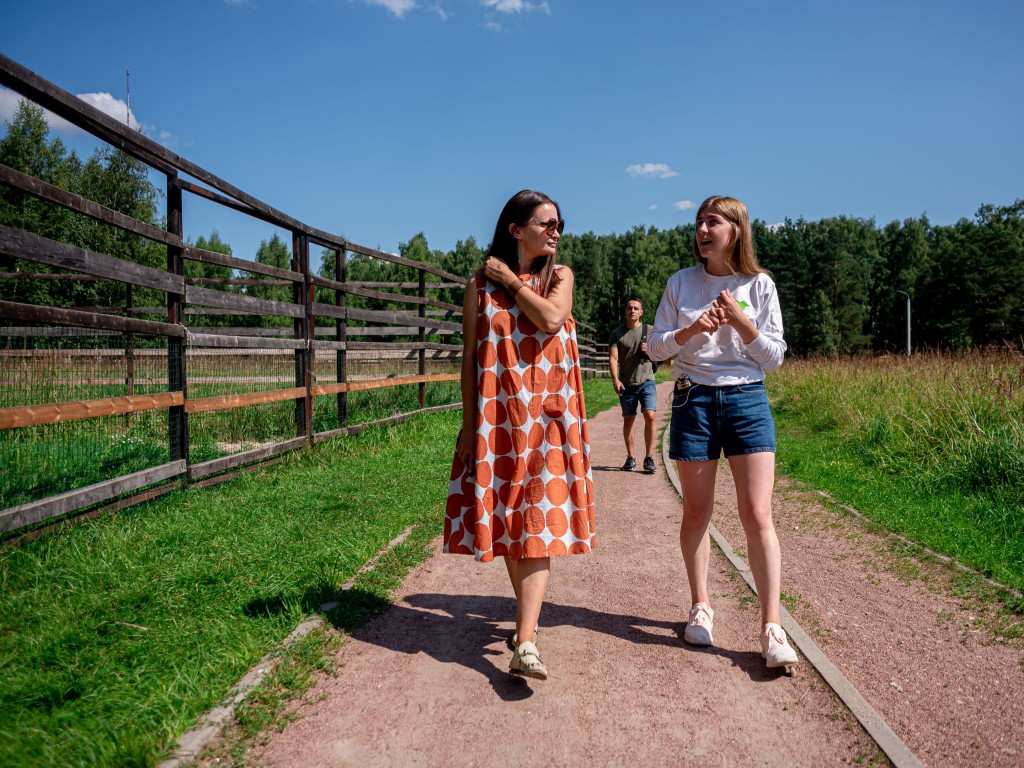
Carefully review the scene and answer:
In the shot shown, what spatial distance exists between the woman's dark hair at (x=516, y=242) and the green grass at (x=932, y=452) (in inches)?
131

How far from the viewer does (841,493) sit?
7.11 m

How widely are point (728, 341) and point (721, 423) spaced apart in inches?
15.0

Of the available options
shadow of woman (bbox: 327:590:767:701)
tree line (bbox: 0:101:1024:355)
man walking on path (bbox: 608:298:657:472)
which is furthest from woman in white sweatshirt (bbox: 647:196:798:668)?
tree line (bbox: 0:101:1024:355)

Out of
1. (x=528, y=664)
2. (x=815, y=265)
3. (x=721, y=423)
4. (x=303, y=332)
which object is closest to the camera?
(x=528, y=664)

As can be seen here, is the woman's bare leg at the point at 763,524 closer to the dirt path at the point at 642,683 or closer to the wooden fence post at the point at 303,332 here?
the dirt path at the point at 642,683

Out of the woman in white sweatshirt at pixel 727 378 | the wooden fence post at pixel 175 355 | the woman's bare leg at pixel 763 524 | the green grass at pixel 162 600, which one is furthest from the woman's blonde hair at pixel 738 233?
the wooden fence post at pixel 175 355

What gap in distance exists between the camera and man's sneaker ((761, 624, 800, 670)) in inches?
125

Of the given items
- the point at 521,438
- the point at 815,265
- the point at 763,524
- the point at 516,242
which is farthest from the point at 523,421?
the point at 815,265

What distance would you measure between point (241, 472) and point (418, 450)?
2.47 meters

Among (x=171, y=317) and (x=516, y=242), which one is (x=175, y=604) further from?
(x=171, y=317)

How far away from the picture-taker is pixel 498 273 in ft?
10.5

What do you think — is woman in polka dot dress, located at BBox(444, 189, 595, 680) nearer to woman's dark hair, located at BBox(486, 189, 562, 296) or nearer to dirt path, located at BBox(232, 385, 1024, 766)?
woman's dark hair, located at BBox(486, 189, 562, 296)

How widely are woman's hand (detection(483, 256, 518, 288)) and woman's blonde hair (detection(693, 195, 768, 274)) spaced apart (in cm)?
93

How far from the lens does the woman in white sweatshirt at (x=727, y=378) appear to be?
3.34 metres
